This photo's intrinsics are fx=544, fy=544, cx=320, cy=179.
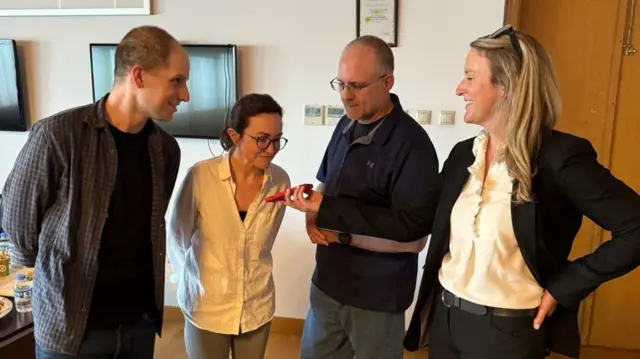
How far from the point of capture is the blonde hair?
1281 millimetres

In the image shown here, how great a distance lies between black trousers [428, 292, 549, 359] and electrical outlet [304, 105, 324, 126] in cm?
177

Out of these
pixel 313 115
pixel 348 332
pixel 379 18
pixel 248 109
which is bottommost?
pixel 348 332

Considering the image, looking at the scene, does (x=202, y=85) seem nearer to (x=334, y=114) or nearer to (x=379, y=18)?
(x=334, y=114)

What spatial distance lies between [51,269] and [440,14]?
86.6 inches

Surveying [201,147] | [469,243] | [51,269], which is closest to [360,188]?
[469,243]

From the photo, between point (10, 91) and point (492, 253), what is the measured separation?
10.0 feet

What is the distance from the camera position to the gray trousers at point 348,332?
1740 mm

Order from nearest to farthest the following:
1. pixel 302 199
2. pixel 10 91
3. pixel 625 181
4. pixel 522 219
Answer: pixel 522 219, pixel 302 199, pixel 625 181, pixel 10 91

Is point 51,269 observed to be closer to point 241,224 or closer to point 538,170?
point 241,224

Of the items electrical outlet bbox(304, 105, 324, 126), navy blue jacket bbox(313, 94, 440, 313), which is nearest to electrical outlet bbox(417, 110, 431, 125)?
electrical outlet bbox(304, 105, 324, 126)

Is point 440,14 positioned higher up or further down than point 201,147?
higher up

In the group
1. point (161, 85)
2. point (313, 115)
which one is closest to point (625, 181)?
point (313, 115)

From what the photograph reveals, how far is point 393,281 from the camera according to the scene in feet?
5.64

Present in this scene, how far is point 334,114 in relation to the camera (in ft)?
9.78
